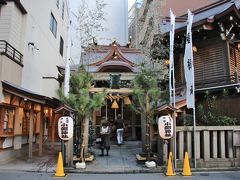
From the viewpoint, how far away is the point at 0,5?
17.9 meters

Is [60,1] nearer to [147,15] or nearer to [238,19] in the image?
[147,15]

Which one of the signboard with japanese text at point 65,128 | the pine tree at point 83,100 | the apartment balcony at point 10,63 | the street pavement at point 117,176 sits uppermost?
the apartment balcony at point 10,63

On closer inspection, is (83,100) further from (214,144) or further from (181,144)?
(214,144)

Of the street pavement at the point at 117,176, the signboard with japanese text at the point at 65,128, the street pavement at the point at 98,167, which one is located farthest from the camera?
the signboard with japanese text at the point at 65,128

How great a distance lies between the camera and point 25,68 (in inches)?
820

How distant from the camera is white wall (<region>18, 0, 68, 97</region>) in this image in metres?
21.3

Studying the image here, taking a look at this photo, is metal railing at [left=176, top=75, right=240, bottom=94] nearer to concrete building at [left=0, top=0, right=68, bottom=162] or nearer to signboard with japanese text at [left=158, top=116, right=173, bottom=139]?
signboard with japanese text at [left=158, top=116, right=173, bottom=139]

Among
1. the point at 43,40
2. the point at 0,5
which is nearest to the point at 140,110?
the point at 0,5

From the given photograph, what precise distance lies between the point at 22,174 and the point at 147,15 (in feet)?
98.7

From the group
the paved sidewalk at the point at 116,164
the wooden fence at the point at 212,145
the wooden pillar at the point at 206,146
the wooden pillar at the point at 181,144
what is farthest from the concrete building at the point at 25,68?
the wooden pillar at the point at 206,146

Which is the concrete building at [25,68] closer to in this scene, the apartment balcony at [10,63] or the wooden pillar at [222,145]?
the apartment balcony at [10,63]

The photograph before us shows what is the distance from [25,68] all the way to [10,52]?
299 centimetres

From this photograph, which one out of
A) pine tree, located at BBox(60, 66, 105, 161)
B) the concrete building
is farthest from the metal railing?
the concrete building

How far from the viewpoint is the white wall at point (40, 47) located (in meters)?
21.3
